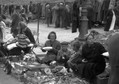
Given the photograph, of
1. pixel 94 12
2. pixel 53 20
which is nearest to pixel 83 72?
pixel 94 12

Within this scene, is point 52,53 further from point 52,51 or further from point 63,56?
point 63,56

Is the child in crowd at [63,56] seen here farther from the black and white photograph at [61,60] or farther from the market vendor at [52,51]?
the market vendor at [52,51]

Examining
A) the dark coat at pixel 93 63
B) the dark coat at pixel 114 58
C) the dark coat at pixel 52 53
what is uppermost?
the dark coat at pixel 114 58

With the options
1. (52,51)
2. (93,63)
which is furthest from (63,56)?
(93,63)

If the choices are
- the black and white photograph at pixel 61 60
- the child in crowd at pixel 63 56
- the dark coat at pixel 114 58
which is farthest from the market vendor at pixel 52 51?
the dark coat at pixel 114 58

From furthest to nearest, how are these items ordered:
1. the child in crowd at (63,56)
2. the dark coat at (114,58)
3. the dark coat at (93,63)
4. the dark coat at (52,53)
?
the dark coat at (52,53), the child in crowd at (63,56), the dark coat at (93,63), the dark coat at (114,58)

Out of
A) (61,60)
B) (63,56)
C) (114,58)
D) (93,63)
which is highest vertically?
(114,58)

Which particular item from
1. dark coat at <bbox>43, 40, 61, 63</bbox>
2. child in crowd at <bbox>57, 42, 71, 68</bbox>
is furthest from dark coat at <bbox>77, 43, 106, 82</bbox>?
dark coat at <bbox>43, 40, 61, 63</bbox>

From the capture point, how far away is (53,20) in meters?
23.1

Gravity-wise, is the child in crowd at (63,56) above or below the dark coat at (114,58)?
below

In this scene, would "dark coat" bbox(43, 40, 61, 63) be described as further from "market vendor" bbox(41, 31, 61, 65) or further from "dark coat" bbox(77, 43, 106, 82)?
"dark coat" bbox(77, 43, 106, 82)

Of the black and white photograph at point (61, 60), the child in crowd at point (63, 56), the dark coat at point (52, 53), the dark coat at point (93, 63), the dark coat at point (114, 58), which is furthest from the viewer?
the dark coat at point (52, 53)

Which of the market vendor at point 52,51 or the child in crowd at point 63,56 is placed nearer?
the child in crowd at point 63,56

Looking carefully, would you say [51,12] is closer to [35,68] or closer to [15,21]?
[15,21]
